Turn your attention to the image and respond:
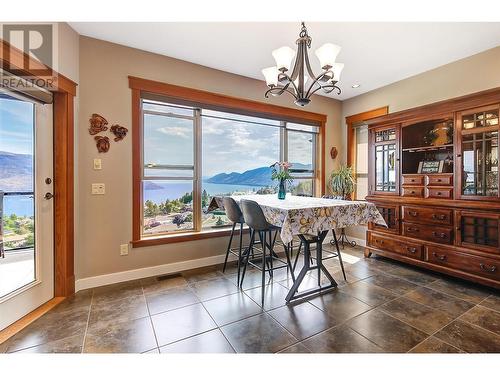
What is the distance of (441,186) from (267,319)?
8.33 feet

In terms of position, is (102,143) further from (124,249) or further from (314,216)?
(314,216)

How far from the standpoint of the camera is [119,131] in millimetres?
2617

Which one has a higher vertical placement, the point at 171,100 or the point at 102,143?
the point at 171,100

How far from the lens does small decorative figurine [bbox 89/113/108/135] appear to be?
250 cm

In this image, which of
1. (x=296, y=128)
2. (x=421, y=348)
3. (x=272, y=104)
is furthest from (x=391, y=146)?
(x=421, y=348)

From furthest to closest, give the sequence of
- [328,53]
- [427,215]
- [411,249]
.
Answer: [411,249]
[427,215]
[328,53]

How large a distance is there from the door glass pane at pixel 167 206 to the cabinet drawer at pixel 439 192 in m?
3.01

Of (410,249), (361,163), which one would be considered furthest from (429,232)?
(361,163)

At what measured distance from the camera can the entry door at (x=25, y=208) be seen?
6.22 feet

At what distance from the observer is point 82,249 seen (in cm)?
248

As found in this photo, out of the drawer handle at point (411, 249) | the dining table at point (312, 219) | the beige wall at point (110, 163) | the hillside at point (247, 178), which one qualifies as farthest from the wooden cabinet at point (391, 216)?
the beige wall at point (110, 163)

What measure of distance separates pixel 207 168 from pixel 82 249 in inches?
66.8

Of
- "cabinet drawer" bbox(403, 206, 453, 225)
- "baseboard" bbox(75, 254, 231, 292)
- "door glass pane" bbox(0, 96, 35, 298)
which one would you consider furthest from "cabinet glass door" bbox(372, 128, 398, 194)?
"door glass pane" bbox(0, 96, 35, 298)

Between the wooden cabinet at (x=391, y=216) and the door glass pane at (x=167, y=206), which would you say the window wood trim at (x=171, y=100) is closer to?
the door glass pane at (x=167, y=206)
